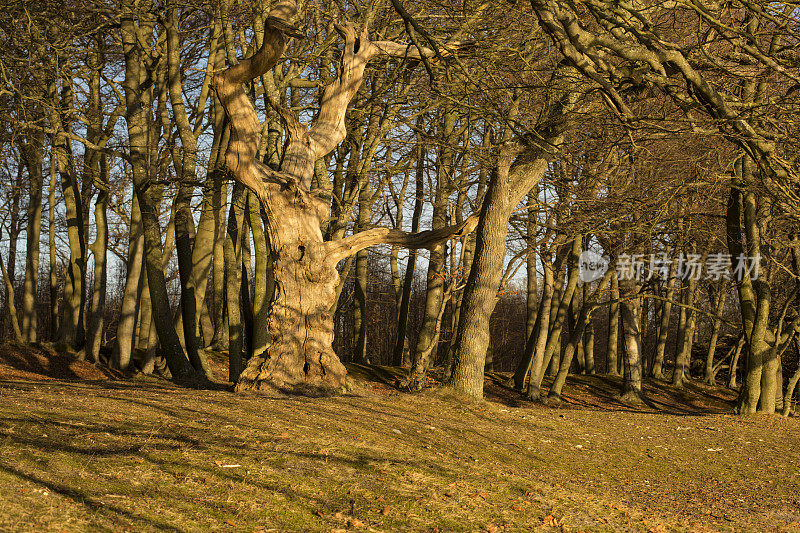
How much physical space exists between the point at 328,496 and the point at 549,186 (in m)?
12.5

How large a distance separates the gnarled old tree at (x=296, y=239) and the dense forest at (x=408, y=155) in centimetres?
3

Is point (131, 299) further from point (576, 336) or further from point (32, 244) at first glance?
point (576, 336)

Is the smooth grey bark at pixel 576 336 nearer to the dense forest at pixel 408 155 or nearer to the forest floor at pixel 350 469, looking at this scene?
the dense forest at pixel 408 155

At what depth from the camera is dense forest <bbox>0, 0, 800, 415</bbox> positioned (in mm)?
7051

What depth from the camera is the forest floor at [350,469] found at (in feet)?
12.4

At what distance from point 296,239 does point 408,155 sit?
617 cm

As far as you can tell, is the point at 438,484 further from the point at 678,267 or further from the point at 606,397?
the point at 678,267

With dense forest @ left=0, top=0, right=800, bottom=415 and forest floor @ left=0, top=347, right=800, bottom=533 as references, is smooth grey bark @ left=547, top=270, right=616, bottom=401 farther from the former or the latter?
forest floor @ left=0, top=347, right=800, bottom=533

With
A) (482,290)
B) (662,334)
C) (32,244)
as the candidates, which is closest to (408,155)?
(482,290)

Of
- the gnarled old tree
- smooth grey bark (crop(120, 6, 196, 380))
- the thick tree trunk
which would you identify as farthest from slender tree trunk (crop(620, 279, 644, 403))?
smooth grey bark (crop(120, 6, 196, 380))

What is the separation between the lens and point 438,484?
482 centimetres

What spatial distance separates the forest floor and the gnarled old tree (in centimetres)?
84

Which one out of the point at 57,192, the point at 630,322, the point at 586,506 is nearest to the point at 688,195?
the point at 630,322

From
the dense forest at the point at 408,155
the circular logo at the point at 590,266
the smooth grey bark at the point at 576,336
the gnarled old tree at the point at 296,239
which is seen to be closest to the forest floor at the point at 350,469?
the gnarled old tree at the point at 296,239
